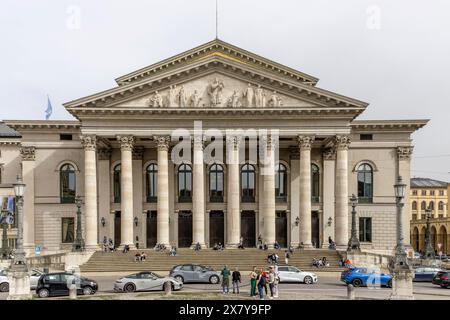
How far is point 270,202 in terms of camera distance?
5997 cm

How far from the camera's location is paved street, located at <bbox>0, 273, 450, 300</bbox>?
34.2 metres

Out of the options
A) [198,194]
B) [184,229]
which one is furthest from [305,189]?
[184,229]

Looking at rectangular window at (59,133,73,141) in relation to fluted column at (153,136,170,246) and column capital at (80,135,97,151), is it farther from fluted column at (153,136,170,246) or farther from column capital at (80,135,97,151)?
fluted column at (153,136,170,246)

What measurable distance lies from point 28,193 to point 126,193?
12996 millimetres

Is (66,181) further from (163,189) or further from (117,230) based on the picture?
(163,189)

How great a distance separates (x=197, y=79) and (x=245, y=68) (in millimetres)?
4590

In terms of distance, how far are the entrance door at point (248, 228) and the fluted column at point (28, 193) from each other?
70.9ft

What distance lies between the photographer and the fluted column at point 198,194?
196 ft

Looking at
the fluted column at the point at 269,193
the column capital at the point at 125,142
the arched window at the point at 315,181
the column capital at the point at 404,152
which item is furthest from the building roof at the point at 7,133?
the column capital at the point at 404,152

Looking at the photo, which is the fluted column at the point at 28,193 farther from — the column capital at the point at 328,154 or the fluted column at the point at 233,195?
the column capital at the point at 328,154

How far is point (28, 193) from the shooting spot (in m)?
66.7

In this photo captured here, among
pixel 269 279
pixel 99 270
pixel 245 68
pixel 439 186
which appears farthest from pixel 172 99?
pixel 439 186
